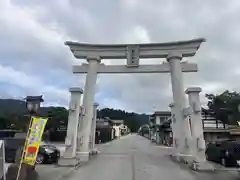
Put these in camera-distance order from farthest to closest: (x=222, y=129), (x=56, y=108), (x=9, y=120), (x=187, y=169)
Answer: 1. (x=56, y=108)
2. (x=9, y=120)
3. (x=222, y=129)
4. (x=187, y=169)

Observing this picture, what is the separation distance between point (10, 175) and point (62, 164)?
4903mm

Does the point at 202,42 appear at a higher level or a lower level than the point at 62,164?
higher

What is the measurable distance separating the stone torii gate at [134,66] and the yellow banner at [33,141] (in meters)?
6.73

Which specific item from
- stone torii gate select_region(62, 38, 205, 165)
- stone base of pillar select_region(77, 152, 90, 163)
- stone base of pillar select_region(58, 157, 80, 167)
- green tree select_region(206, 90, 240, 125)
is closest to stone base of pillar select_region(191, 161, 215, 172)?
stone torii gate select_region(62, 38, 205, 165)

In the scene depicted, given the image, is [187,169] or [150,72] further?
[150,72]

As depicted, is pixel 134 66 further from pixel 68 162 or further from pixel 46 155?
pixel 46 155

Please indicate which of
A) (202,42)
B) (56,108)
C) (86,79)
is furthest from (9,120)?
(202,42)

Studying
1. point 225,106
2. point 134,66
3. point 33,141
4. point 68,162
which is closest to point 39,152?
point 68,162

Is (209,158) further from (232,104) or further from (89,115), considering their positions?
(232,104)

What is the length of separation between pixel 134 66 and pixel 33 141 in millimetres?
9420

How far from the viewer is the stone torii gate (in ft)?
52.6

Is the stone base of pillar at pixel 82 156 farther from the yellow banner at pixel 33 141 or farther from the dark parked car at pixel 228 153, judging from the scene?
the dark parked car at pixel 228 153

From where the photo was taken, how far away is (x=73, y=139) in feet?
46.5

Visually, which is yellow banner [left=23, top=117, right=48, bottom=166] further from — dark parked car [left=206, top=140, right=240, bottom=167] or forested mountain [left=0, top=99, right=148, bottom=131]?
forested mountain [left=0, top=99, right=148, bottom=131]
